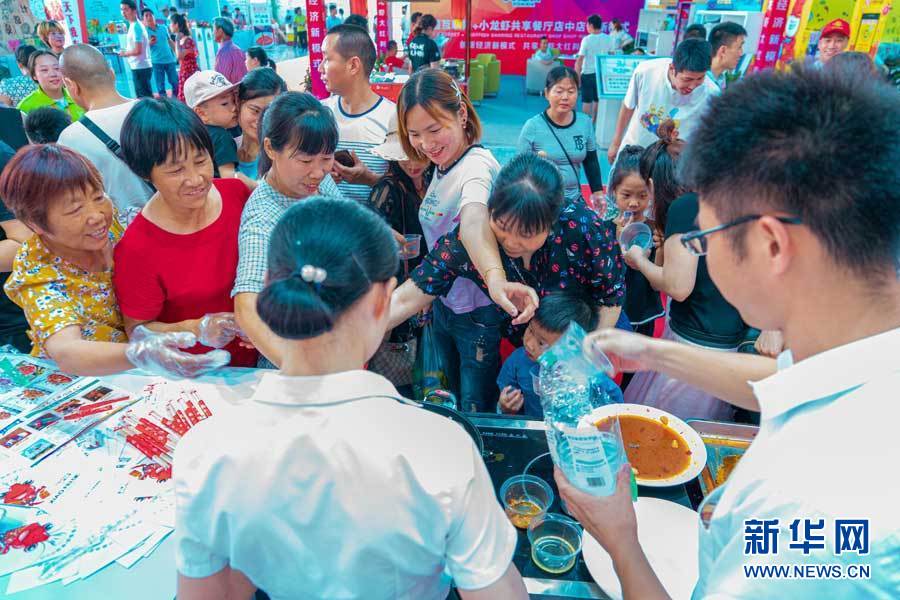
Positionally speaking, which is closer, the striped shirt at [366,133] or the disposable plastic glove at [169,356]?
the disposable plastic glove at [169,356]

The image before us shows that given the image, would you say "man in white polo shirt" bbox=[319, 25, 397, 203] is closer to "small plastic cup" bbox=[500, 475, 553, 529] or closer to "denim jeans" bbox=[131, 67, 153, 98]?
"small plastic cup" bbox=[500, 475, 553, 529]

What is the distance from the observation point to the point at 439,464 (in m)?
0.82

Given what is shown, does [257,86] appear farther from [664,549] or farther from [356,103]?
[664,549]

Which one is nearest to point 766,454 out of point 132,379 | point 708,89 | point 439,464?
point 439,464

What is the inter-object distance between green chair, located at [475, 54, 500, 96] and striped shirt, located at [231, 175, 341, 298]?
1023 cm

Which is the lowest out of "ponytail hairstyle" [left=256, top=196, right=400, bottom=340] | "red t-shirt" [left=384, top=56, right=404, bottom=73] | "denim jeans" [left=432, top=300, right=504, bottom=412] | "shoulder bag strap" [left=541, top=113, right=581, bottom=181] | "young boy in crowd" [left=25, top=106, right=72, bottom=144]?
"denim jeans" [left=432, top=300, right=504, bottom=412]

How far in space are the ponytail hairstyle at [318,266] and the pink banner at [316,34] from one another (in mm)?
4936

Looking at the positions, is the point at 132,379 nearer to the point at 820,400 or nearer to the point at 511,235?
the point at 511,235

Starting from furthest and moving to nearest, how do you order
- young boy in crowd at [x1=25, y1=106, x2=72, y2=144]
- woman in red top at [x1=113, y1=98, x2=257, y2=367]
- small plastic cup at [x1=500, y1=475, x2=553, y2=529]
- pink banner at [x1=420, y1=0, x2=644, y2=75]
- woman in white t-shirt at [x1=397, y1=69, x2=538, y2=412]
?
pink banner at [x1=420, y1=0, x2=644, y2=75] → young boy in crowd at [x1=25, y1=106, x2=72, y2=144] → woman in white t-shirt at [x1=397, y1=69, x2=538, y2=412] → woman in red top at [x1=113, y1=98, x2=257, y2=367] → small plastic cup at [x1=500, y1=475, x2=553, y2=529]

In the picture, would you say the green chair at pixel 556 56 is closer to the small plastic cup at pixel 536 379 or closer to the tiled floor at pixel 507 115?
the tiled floor at pixel 507 115

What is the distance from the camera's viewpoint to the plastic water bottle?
44.1 inches

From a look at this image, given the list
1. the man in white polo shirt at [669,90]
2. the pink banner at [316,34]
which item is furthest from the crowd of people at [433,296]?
the pink banner at [316,34]

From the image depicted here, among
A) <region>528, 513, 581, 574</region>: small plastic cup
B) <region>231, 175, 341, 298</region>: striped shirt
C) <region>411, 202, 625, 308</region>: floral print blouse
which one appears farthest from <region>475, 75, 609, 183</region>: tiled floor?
<region>528, 513, 581, 574</region>: small plastic cup

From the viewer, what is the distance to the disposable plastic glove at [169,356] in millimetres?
1528
